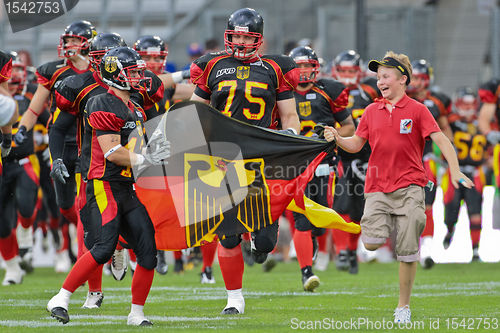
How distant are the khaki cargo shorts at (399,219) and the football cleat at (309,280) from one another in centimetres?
201

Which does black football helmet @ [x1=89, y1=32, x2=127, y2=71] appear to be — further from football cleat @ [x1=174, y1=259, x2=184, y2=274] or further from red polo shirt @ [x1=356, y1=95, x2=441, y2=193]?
football cleat @ [x1=174, y1=259, x2=184, y2=274]

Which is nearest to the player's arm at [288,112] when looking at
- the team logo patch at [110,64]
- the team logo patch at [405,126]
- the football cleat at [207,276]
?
the team logo patch at [405,126]

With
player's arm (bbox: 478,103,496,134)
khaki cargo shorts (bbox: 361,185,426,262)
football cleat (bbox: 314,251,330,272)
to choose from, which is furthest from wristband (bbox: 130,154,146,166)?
player's arm (bbox: 478,103,496,134)

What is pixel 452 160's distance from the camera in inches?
242

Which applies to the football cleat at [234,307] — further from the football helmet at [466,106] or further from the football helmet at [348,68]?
the football helmet at [466,106]

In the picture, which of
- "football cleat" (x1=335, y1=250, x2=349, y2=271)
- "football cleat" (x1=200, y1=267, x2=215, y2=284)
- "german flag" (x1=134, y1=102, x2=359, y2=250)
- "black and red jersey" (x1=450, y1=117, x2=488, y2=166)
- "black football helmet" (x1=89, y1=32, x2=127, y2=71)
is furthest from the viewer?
"black and red jersey" (x1=450, y1=117, x2=488, y2=166)

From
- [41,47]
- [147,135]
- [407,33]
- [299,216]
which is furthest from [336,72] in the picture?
[41,47]

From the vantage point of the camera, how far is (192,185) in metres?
6.95

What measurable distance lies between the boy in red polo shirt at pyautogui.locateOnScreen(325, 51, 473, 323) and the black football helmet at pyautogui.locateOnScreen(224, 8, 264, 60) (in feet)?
3.23

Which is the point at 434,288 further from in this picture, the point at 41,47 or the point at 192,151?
the point at 41,47

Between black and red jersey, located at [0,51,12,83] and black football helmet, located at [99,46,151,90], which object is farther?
black and red jersey, located at [0,51,12,83]

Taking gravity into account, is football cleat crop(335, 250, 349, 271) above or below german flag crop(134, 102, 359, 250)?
below

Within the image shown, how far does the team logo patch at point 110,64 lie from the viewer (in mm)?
6352

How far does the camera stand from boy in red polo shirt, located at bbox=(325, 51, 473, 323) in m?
6.29
